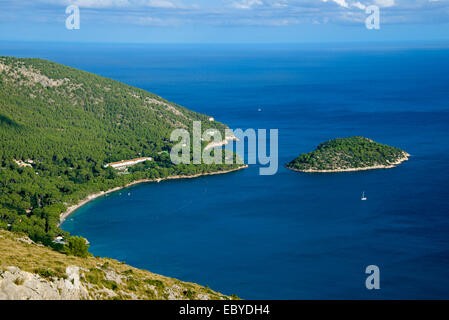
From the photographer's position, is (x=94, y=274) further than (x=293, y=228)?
No

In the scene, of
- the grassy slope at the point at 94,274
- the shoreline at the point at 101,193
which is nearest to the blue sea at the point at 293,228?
the shoreline at the point at 101,193

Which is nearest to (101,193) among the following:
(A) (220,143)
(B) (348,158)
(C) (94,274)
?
(A) (220,143)

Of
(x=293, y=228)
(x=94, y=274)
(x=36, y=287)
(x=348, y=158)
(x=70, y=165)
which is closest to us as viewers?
(x=36, y=287)

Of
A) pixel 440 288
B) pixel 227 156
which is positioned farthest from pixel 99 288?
pixel 227 156

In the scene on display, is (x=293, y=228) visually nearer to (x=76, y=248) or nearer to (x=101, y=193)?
(x=101, y=193)

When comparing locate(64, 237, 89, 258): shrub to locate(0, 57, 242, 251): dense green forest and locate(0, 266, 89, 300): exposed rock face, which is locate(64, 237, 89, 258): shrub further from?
locate(0, 57, 242, 251): dense green forest

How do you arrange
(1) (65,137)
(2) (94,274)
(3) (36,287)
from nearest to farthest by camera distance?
(3) (36,287), (2) (94,274), (1) (65,137)
